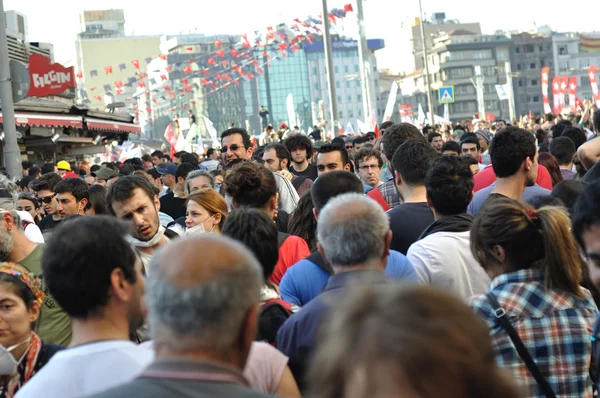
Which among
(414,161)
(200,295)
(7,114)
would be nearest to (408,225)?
(414,161)

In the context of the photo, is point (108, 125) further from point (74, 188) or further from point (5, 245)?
point (5, 245)

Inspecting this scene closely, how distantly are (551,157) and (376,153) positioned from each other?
187 centimetres

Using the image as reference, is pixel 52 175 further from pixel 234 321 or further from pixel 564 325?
pixel 234 321

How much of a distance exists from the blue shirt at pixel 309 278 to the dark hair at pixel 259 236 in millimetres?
222

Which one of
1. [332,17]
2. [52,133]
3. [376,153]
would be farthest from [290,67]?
[376,153]

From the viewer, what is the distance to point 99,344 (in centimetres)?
310

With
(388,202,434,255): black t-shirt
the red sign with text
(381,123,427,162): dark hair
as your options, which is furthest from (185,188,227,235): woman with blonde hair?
the red sign with text

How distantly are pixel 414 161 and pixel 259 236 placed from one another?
6.91 feet

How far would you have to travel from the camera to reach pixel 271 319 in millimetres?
4156

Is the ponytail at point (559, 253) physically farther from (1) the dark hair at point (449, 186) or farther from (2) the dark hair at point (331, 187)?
(2) the dark hair at point (331, 187)

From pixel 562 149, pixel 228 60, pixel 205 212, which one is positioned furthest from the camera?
pixel 228 60

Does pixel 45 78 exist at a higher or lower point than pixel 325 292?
higher

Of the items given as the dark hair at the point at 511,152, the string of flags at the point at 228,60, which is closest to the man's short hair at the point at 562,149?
the dark hair at the point at 511,152

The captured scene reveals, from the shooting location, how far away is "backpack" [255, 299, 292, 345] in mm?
4133
